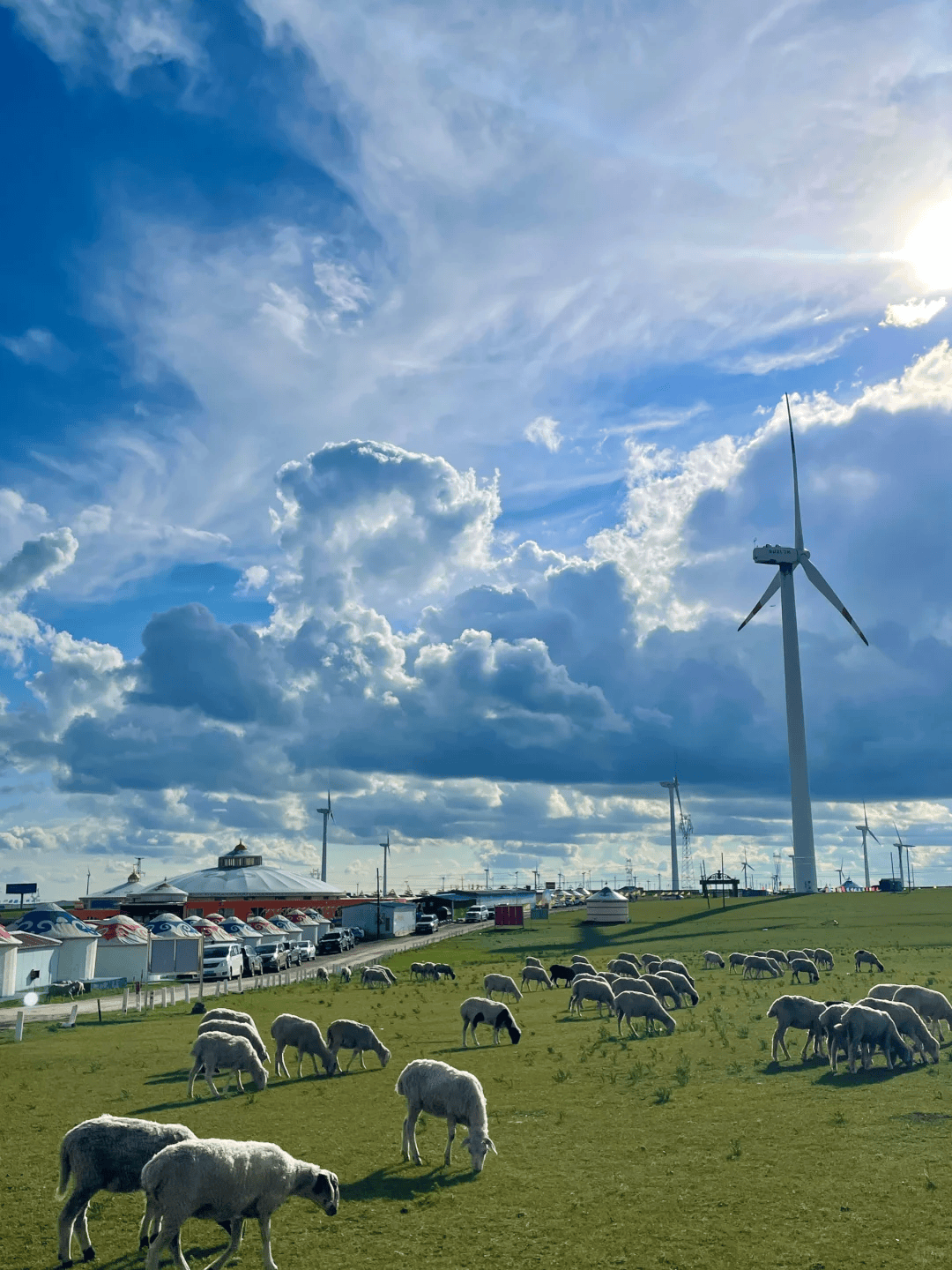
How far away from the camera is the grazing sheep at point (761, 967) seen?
179ft

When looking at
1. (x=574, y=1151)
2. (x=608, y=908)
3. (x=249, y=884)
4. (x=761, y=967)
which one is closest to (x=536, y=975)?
(x=761, y=967)

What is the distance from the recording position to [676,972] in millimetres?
45562

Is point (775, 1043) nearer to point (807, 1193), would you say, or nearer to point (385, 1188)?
point (807, 1193)

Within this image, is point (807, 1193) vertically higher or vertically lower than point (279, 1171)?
lower

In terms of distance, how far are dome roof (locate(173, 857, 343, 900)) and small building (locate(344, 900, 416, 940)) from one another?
87.4 feet

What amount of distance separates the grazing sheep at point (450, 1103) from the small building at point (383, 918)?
408 ft

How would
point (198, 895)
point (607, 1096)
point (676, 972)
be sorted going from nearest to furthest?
point (607, 1096) < point (676, 972) < point (198, 895)

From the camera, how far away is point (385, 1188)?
17.2 m

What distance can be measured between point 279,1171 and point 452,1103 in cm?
539

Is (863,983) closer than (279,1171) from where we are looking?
No

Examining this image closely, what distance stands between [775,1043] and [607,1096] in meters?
5.98

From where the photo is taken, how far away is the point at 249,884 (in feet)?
560

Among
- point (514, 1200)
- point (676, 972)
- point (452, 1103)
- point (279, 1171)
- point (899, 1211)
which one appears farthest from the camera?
point (676, 972)

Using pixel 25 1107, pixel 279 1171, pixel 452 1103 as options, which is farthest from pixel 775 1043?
pixel 25 1107
